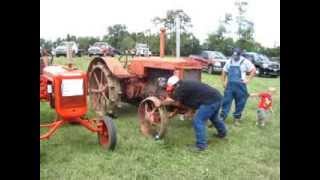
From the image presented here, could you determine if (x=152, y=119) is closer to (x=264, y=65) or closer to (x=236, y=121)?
(x=236, y=121)

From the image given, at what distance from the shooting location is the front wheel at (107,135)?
17.3 ft

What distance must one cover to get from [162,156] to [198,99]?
889mm

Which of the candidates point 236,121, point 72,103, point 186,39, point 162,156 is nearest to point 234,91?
point 236,121

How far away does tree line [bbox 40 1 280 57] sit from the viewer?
8.69 m

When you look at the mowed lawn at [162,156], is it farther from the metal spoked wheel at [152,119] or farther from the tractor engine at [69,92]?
the tractor engine at [69,92]

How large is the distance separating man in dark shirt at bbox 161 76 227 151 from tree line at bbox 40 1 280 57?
1.61 metres

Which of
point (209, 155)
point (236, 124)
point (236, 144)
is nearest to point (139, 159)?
point (209, 155)

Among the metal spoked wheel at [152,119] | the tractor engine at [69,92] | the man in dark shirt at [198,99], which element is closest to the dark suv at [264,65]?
the metal spoked wheel at [152,119]

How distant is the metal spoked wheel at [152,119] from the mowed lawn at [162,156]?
0.13 meters

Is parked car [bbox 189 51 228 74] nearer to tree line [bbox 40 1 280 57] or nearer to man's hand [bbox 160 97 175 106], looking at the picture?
tree line [bbox 40 1 280 57]

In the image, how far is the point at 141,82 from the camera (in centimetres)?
729

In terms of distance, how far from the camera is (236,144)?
5.83 meters
